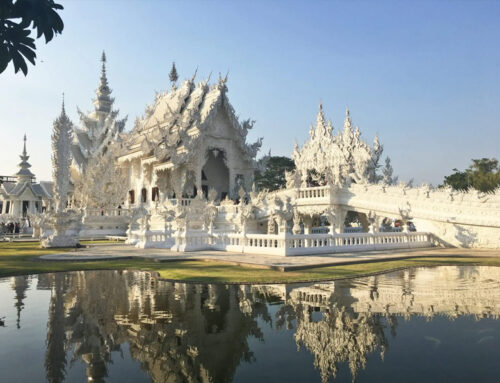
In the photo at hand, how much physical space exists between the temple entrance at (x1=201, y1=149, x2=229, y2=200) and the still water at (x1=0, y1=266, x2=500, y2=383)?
83.2 feet

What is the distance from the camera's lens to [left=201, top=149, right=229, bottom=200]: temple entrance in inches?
1305

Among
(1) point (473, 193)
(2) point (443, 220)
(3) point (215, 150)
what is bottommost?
(2) point (443, 220)

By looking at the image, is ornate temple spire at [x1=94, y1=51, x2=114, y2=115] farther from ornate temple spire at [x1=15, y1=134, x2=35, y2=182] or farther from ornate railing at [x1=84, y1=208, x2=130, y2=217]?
ornate railing at [x1=84, y1=208, x2=130, y2=217]

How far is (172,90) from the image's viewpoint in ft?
121

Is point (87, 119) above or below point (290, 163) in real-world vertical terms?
above

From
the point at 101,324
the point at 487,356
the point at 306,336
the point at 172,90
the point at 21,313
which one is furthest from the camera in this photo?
the point at 172,90

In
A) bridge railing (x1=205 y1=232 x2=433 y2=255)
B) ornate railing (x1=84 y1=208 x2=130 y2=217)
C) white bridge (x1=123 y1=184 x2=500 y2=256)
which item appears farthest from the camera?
ornate railing (x1=84 y1=208 x2=130 y2=217)

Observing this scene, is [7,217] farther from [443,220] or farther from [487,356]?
[487,356]

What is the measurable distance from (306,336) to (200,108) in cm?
2785

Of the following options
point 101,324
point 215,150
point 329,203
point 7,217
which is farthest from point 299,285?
point 7,217

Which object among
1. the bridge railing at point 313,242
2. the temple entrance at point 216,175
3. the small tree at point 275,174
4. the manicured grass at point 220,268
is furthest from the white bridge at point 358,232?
the small tree at point 275,174

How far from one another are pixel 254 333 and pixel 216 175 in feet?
95.7

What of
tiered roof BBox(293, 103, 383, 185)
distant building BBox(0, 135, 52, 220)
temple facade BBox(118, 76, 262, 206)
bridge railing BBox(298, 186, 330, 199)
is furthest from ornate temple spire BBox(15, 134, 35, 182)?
bridge railing BBox(298, 186, 330, 199)

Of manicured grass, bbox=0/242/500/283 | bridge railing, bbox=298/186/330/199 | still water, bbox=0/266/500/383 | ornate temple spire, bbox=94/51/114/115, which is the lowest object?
still water, bbox=0/266/500/383
